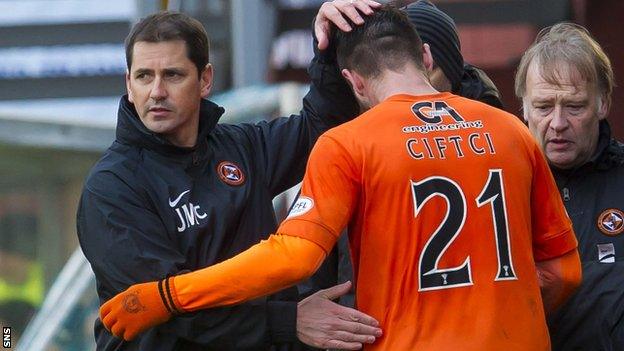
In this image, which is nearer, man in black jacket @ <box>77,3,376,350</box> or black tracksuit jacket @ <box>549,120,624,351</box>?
man in black jacket @ <box>77,3,376,350</box>

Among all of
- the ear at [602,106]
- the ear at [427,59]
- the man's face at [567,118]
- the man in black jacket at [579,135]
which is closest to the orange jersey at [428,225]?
the ear at [427,59]

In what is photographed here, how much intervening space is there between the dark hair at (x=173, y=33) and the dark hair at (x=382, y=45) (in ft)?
2.10

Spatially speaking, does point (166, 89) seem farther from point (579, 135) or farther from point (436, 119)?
point (579, 135)

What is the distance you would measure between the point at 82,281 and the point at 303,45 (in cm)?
532

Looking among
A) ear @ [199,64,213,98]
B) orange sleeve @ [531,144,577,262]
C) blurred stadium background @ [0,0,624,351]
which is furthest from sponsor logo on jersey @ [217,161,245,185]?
blurred stadium background @ [0,0,624,351]

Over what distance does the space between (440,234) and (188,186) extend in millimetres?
934

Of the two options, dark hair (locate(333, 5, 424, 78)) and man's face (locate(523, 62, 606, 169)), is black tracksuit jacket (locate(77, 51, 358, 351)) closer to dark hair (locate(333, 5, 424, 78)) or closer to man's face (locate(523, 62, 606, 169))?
dark hair (locate(333, 5, 424, 78))

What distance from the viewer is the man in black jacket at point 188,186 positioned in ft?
14.3

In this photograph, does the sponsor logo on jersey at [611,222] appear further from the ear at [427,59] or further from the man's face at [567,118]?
the ear at [427,59]

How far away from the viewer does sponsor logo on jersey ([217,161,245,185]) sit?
4656 millimetres

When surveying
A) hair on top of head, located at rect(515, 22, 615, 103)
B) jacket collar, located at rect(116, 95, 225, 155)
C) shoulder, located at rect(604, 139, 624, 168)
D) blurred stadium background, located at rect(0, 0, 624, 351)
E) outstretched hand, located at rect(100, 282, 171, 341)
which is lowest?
blurred stadium background, located at rect(0, 0, 624, 351)

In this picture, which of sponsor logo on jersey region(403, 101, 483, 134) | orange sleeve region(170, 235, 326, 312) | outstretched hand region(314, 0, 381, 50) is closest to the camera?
orange sleeve region(170, 235, 326, 312)

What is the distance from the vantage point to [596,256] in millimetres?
4707

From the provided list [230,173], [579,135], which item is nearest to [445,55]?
[579,135]
